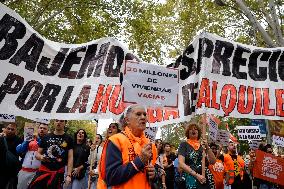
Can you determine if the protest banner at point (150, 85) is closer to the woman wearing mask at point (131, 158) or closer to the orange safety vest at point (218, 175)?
the woman wearing mask at point (131, 158)

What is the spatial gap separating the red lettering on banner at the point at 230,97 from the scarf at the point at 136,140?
9.47ft

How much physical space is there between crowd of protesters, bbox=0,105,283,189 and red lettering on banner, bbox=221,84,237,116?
20.3 inches

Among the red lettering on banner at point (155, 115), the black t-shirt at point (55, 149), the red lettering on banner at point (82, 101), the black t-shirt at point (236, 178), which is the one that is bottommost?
the black t-shirt at point (236, 178)

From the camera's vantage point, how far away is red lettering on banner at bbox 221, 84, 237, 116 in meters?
6.71

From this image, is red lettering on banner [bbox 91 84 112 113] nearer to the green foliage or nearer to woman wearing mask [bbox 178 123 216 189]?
woman wearing mask [bbox 178 123 216 189]

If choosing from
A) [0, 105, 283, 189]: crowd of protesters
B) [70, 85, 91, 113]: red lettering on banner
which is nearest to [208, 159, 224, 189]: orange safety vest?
[0, 105, 283, 189]: crowd of protesters

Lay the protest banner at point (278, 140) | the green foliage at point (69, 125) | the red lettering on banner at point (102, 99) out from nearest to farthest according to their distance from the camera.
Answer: the red lettering on banner at point (102, 99) < the protest banner at point (278, 140) < the green foliage at point (69, 125)

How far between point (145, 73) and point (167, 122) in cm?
238

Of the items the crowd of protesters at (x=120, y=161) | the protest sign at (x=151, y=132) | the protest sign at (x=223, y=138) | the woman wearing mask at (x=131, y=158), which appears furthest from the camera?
the protest sign at (x=223, y=138)

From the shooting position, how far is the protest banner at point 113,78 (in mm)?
6242

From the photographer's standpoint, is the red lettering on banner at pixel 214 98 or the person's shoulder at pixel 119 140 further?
the red lettering on banner at pixel 214 98

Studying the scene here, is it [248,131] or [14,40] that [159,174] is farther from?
[248,131]

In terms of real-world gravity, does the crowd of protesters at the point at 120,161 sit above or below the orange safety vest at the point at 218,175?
above

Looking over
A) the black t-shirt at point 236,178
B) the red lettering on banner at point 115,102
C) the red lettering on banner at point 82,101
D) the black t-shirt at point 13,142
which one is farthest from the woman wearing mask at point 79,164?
the black t-shirt at point 236,178
